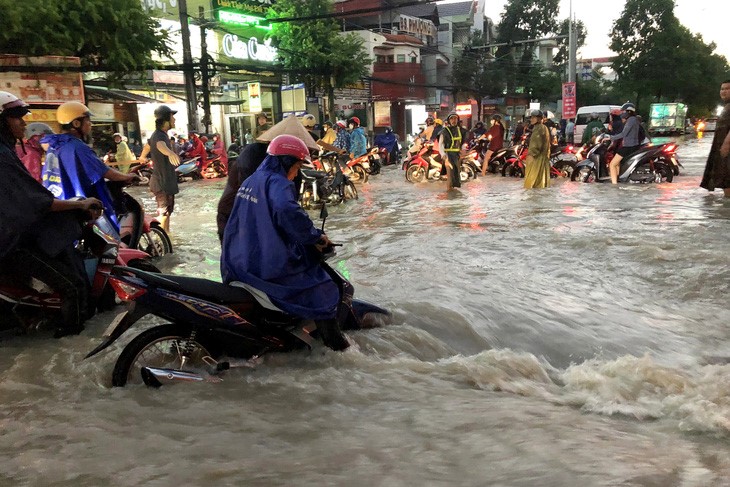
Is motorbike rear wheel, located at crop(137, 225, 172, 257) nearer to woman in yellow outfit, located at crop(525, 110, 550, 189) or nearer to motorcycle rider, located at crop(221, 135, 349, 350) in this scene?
motorcycle rider, located at crop(221, 135, 349, 350)

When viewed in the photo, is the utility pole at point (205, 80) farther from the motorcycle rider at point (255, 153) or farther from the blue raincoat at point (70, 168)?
the blue raincoat at point (70, 168)

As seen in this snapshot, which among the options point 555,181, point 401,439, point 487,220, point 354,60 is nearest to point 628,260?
point 487,220

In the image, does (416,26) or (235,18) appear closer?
(235,18)

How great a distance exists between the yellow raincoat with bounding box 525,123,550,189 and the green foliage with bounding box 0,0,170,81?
9565mm

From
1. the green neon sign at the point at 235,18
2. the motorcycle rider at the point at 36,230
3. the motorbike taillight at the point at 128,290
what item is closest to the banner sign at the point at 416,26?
the green neon sign at the point at 235,18

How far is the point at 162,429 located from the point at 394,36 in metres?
38.4

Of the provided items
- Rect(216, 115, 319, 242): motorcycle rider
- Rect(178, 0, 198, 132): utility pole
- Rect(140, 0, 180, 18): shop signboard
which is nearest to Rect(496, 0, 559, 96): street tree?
Rect(140, 0, 180, 18): shop signboard

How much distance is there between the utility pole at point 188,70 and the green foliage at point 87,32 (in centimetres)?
223

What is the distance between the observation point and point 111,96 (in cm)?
1894

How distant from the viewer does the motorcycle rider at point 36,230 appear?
3.53 meters

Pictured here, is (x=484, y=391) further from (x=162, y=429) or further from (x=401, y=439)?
(x=162, y=429)

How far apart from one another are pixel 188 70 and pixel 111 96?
334cm

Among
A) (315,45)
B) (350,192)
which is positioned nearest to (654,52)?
(315,45)

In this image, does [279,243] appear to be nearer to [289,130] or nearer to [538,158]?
[289,130]
